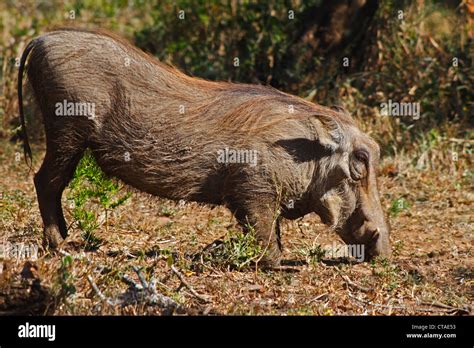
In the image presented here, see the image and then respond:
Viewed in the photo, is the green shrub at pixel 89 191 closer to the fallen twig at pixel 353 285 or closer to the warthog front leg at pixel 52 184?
the warthog front leg at pixel 52 184

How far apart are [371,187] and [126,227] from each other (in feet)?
5.87

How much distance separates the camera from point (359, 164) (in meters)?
6.15

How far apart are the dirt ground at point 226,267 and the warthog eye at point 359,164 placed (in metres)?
0.53

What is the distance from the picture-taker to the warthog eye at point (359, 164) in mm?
6117

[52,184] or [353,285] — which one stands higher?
[52,184]

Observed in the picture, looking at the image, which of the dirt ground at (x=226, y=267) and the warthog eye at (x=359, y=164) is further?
the warthog eye at (x=359, y=164)

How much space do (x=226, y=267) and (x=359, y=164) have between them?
3.55 ft

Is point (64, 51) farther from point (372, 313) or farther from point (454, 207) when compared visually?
point (454, 207)

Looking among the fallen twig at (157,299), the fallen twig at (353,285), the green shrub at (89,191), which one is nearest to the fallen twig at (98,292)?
the fallen twig at (157,299)

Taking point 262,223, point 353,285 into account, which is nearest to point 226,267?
point 262,223

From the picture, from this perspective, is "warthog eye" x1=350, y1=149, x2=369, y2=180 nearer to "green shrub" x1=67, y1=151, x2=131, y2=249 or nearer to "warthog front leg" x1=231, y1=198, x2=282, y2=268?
"warthog front leg" x1=231, y1=198, x2=282, y2=268

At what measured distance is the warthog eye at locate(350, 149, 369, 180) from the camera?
20.1 ft

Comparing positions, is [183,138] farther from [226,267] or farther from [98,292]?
[98,292]

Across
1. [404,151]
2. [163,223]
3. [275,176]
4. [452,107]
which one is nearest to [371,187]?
[275,176]
